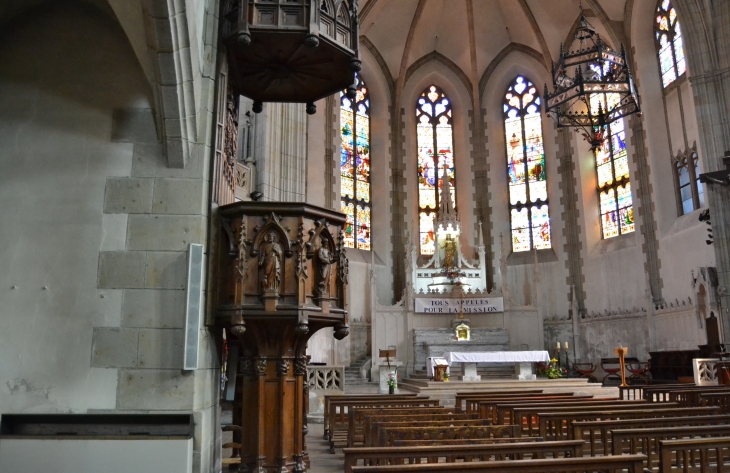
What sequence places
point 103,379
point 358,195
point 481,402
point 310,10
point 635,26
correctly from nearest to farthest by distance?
point 103,379
point 310,10
point 481,402
point 635,26
point 358,195

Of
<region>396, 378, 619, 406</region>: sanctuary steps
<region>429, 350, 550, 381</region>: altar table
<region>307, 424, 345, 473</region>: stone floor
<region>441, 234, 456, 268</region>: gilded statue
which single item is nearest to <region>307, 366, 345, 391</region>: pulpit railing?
<region>307, 424, 345, 473</region>: stone floor

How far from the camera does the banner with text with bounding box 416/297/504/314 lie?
1716 centimetres

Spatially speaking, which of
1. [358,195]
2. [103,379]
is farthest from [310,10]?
[358,195]

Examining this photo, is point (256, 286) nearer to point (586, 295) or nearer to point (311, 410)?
point (311, 410)

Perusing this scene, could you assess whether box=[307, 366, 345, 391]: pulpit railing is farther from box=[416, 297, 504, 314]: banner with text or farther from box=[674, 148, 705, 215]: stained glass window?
box=[674, 148, 705, 215]: stained glass window

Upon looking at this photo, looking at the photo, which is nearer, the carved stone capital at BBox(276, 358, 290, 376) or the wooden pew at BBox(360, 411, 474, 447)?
the carved stone capital at BBox(276, 358, 290, 376)

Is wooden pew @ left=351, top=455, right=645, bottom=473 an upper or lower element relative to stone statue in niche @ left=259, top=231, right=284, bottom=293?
lower

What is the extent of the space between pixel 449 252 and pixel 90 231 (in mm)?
14253

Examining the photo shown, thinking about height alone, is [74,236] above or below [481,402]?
above

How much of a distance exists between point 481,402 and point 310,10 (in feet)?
15.6

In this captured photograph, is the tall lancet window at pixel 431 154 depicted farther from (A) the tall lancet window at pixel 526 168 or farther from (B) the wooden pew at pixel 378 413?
(B) the wooden pew at pixel 378 413

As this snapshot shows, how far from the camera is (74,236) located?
4.47m

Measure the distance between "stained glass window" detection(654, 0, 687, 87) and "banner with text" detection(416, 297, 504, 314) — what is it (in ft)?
24.2

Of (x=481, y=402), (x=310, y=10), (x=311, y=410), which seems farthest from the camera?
(x=311, y=410)
